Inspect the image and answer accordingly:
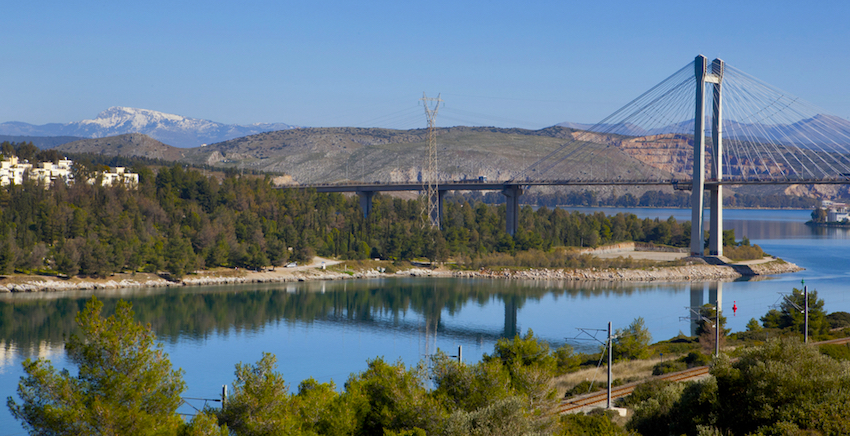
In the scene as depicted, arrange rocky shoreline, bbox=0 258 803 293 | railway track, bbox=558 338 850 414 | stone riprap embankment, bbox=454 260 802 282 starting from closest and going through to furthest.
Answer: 1. railway track, bbox=558 338 850 414
2. rocky shoreline, bbox=0 258 803 293
3. stone riprap embankment, bbox=454 260 802 282

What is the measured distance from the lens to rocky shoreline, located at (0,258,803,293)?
132ft

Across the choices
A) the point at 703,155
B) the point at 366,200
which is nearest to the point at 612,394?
the point at 703,155

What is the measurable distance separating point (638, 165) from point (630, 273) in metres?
94.2

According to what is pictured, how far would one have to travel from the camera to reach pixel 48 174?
58.9m

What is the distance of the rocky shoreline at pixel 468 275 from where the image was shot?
40281 mm

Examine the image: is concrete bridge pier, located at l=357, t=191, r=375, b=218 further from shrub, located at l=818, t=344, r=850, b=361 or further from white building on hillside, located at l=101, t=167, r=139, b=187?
shrub, located at l=818, t=344, r=850, b=361

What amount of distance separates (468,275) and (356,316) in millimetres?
14475

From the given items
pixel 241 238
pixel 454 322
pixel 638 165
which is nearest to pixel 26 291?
pixel 241 238

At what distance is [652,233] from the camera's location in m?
60.7

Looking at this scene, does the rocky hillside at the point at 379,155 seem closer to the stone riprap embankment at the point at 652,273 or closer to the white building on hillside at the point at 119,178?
the white building on hillside at the point at 119,178

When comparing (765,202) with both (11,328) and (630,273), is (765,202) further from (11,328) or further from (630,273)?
(11,328)

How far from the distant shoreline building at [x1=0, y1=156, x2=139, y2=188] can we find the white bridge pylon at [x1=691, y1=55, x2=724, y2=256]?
3835 centimetres

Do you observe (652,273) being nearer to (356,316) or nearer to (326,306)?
(356,316)

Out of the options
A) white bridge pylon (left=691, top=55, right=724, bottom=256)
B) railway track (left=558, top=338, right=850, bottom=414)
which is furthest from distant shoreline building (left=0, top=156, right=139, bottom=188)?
railway track (left=558, top=338, right=850, bottom=414)
